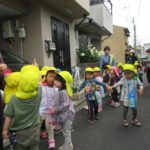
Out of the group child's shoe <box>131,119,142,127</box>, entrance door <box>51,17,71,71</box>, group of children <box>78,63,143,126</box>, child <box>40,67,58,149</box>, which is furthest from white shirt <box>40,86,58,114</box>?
entrance door <box>51,17,71,71</box>

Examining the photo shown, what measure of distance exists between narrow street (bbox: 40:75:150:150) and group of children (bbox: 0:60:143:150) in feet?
0.76

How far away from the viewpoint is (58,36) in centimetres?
816

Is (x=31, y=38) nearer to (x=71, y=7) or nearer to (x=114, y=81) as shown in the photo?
(x=71, y=7)

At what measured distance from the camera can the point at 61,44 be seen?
27.8 feet

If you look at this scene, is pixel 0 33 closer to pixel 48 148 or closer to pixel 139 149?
pixel 48 148

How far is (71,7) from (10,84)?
5.86 m

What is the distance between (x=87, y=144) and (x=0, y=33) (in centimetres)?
593

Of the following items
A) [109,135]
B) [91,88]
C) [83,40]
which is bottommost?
[109,135]

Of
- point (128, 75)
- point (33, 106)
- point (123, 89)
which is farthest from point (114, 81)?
point (33, 106)

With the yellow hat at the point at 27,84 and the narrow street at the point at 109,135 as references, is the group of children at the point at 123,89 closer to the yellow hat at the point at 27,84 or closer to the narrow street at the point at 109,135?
the narrow street at the point at 109,135

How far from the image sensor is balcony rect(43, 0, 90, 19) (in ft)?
22.9

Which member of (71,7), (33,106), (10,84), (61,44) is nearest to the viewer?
(33,106)

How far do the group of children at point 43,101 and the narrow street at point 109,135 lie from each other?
0.23 meters

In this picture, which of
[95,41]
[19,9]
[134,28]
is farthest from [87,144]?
[134,28]
